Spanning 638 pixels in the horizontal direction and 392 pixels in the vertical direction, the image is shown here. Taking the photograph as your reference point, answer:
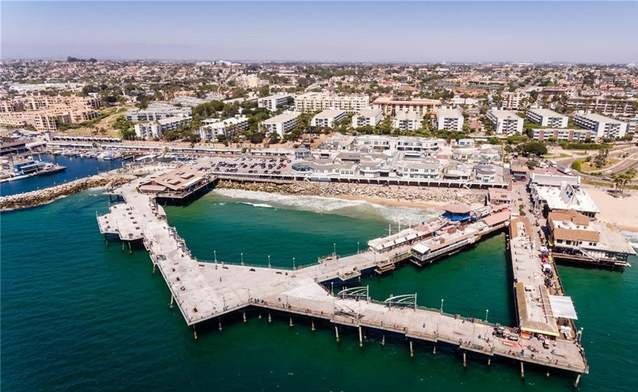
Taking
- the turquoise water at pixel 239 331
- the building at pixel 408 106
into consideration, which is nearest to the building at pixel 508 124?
the building at pixel 408 106

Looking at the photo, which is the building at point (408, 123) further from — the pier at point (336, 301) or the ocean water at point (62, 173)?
the ocean water at point (62, 173)

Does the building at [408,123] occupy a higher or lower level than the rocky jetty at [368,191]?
higher

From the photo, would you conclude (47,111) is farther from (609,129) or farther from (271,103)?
(609,129)

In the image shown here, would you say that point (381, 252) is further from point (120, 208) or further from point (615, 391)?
point (120, 208)

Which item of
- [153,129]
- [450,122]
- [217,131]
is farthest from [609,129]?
[153,129]

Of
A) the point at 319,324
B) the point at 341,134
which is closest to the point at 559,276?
the point at 319,324

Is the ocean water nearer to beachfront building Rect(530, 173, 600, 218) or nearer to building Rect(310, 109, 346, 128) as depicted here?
building Rect(310, 109, 346, 128)
